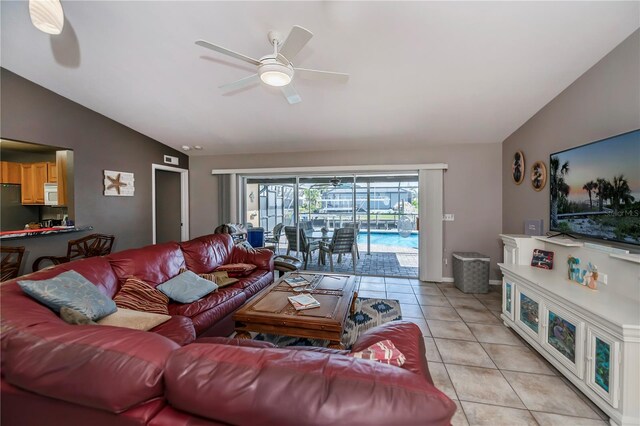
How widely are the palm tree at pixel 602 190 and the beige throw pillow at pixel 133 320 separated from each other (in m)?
3.58

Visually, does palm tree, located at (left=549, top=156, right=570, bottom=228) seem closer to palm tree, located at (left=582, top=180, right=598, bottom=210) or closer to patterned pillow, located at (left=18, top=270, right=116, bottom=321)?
palm tree, located at (left=582, top=180, right=598, bottom=210)

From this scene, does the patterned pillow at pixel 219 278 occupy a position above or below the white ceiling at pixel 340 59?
below

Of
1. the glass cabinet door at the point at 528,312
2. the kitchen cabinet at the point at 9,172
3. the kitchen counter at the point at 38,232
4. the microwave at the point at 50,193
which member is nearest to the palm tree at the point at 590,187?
the glass cabinet door at the point at 528,312

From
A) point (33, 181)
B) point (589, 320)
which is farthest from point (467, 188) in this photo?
point (33, 181)

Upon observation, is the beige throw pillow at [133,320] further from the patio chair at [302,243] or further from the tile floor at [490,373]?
the patio chair at [302,243]

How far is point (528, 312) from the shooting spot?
2.50m

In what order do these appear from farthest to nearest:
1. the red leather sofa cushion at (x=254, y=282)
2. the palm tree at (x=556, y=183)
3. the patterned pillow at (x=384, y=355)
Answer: the red leather sofa cushion at (x=254, y=282)
the palm tree at (x=556, y=183)
the patterned pillow at (x=384, y=355)

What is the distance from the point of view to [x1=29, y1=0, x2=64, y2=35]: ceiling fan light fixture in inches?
60.3

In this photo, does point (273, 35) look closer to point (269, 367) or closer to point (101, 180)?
point (269, 367)

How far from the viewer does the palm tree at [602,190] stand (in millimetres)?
2111

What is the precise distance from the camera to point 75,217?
3750 millimetres

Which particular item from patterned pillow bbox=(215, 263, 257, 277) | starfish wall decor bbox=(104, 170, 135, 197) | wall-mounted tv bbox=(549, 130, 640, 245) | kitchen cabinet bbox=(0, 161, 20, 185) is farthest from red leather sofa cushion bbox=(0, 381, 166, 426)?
kitchen cabinet bbox=(0, 161, 20, 185)

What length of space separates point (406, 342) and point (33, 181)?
5830mm

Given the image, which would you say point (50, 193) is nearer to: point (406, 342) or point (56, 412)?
point (56, 412)
